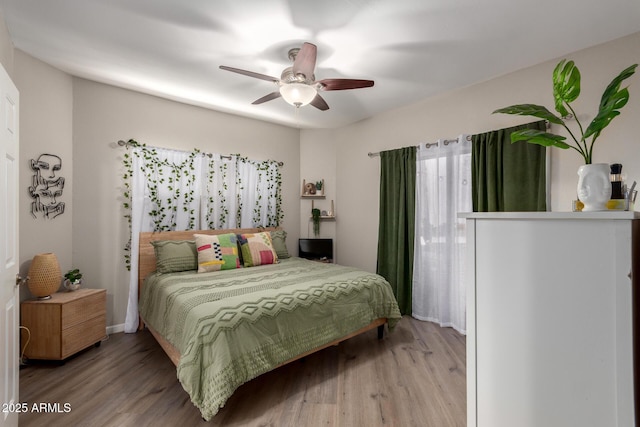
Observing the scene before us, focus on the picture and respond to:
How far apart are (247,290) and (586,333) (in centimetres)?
206

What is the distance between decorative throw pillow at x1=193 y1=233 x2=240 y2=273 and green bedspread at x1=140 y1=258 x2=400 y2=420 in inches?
5.3

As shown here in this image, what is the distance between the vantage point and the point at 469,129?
10.4 feet

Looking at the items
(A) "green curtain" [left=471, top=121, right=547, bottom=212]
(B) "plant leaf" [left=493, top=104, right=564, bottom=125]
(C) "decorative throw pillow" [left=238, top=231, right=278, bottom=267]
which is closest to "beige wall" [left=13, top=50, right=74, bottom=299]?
(C) "decorative throw pillow" [left=238, top=231, right=278, bottom=267]

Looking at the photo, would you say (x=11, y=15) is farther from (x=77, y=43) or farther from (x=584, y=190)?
(x=584, y=190)

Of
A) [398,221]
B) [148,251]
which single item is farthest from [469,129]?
[148,251]

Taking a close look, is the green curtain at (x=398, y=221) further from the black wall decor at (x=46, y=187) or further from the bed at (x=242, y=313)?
the black wall decor at (x=46, y=187)

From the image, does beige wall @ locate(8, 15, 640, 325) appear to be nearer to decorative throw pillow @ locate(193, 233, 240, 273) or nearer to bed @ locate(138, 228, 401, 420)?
bed @ locate(138, 228, 401, 420)

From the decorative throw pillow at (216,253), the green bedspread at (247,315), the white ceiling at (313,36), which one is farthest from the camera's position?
the decorative throw pillow at (216,253)

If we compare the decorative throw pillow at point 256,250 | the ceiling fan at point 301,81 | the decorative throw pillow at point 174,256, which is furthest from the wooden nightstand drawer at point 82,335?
the ceiling fan at point 301,81

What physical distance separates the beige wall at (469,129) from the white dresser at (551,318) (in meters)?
2.09

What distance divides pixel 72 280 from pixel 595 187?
12.3 feet

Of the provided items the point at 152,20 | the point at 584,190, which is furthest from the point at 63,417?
the point at 584,190

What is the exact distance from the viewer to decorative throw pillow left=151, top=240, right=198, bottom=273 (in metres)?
3.04

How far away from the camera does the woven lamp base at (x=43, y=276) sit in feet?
7.98
